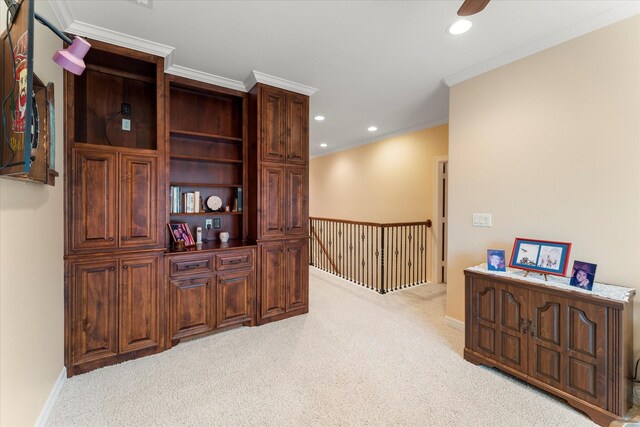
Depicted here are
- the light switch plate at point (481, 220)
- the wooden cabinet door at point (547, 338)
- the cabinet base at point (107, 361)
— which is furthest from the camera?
the light switch plate at point (481, 220)

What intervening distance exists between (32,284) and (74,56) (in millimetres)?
1211

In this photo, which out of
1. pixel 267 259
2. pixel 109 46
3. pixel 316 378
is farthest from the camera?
pixel 267 259

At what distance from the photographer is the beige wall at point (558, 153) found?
6.33 ft

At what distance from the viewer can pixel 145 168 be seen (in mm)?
2398

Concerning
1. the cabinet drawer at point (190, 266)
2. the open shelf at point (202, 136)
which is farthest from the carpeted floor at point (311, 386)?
the open shelf at point (202, 136)

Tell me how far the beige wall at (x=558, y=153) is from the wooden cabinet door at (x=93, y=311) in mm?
3163

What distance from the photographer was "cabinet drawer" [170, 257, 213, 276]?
2.55 metres

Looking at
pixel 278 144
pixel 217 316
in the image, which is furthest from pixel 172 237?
pixel 278 144

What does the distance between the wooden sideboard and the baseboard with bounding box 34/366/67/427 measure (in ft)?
9.51

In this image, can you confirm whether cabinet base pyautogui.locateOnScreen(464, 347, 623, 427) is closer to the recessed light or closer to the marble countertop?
the marble countertop

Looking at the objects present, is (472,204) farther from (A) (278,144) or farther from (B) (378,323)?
(A) (278,144)

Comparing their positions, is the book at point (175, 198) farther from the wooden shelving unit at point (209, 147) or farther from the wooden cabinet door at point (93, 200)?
the wooden cabinet door at point (93, 200)

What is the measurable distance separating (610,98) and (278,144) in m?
2.72

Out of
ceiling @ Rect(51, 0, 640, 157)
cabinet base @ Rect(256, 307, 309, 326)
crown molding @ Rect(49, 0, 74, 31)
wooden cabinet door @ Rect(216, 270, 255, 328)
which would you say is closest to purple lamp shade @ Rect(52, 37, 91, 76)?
ceiling @ Rect(51, 0, 640, 157)
